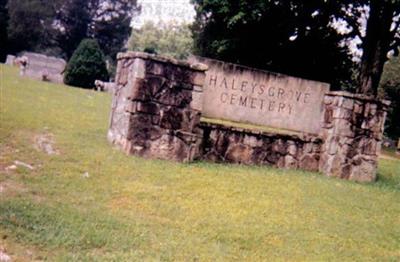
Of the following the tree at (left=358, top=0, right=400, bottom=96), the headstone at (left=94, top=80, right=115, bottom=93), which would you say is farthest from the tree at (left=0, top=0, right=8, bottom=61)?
the tree at (left=358, top=0, right=400, bottom=96)

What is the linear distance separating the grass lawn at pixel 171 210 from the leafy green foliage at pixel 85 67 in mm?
13975

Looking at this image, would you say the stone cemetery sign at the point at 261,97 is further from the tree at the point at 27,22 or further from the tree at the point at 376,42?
the tree at the point at 27,22

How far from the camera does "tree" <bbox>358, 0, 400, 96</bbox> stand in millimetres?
16406

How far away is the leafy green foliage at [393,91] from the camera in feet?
87.2

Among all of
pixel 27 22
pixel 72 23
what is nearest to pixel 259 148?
pixel 27 22

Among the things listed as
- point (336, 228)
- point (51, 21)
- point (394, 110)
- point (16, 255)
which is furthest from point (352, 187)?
point (51, 21)

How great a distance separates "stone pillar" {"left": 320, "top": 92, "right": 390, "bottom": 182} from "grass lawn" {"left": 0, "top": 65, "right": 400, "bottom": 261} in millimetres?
544

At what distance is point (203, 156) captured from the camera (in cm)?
802

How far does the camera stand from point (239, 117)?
8.97 m

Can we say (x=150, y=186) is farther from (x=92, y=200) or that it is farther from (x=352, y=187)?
(x=352, y=187)

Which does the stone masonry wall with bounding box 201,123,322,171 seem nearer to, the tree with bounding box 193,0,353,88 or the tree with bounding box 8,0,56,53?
the tree with bounding box 193,0,353,88

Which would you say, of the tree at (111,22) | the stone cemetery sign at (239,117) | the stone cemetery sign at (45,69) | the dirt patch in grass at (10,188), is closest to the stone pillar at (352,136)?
the stone cemetery sign at (239,117)

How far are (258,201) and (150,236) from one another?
2067 millimetres

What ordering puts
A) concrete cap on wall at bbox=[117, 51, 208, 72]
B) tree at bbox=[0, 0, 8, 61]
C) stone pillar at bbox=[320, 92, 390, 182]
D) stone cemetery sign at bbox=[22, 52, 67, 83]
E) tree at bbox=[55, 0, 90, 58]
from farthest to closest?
tree at bbox=[55, 0, 90, 58] → tree at bbox=[0, 0, 8, 61] → stone cemetery sign at bbox=[22, 52, 67, 83] → stone pillar at bbox=[320, 92, 390, 182] → concrete cap on wall at bbox=[117, 51, 208, 72]
